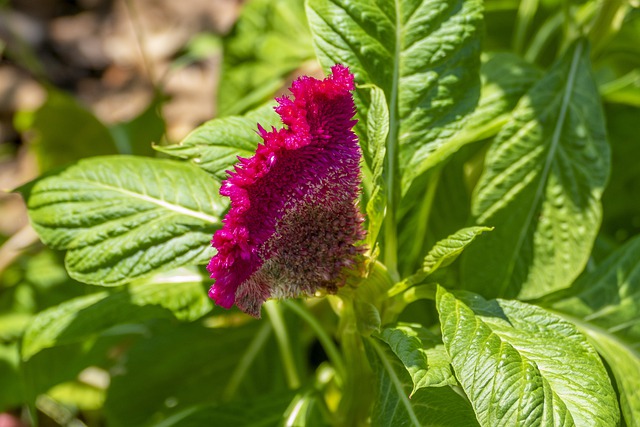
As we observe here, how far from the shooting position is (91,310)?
1312mm

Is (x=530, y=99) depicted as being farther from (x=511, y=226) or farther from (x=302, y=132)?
(x=302, y=132)

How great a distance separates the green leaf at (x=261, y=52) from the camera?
75.3 inches

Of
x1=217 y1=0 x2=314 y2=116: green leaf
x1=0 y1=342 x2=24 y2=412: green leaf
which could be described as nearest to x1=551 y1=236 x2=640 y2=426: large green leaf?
x1=217 y1=0 x2=314 y2=116: green leaf

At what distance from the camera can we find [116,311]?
4.23ft

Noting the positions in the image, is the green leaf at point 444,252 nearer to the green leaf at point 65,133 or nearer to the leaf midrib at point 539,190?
the leaf midrib at point 539,190

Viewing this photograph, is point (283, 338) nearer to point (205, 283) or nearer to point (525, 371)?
point (205, 283)

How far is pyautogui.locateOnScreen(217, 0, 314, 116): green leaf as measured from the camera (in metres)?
1.91

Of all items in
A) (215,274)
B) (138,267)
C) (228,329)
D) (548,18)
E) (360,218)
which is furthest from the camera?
(548,18)

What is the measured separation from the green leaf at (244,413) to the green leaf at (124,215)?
34cm

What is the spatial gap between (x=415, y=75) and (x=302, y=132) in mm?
393

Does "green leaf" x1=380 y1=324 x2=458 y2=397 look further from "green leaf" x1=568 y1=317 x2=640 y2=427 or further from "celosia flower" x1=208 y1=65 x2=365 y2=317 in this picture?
"green leaf" x1=568 y1=317 x2=640 y2=427

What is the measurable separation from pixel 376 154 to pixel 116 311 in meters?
0.55

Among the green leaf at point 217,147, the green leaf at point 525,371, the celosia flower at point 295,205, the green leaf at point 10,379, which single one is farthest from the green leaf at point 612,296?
the green leaf at point 10,379

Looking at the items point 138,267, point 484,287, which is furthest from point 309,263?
point 484,287
